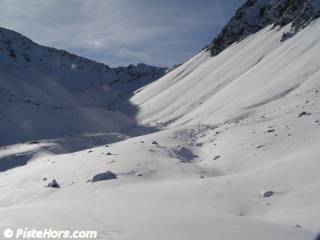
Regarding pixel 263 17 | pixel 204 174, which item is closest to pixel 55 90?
pixel 263 17

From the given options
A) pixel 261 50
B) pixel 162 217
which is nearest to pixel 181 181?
pixel 162 217

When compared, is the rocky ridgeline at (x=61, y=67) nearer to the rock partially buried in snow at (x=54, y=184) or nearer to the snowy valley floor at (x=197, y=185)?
the snowy valley floor at (x=197, y=185)

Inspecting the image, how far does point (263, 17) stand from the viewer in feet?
232

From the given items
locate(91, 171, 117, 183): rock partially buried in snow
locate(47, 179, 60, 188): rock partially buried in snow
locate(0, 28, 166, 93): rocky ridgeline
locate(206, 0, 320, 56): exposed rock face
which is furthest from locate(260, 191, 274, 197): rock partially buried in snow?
locate(0, 28, 166, 93): rocky ridgeline

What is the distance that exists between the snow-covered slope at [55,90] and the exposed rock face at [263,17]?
73.3ft

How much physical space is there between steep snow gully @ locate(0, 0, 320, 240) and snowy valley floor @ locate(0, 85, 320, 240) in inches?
1.4

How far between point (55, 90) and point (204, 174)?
75.3 m

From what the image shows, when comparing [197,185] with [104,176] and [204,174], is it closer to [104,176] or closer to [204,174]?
[204,174]

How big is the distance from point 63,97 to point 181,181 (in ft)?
242

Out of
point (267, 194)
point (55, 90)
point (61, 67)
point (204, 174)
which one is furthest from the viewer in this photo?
point (61, 67)

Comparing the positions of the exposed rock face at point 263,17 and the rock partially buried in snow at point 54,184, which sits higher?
the exposed rock face at point 263,17

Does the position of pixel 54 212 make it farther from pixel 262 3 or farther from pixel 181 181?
pixel 262 3

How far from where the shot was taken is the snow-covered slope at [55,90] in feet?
153

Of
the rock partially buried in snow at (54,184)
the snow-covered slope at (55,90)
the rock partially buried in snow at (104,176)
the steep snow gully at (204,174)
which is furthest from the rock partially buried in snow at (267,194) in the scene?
the snow-covered slope at (55,90)
